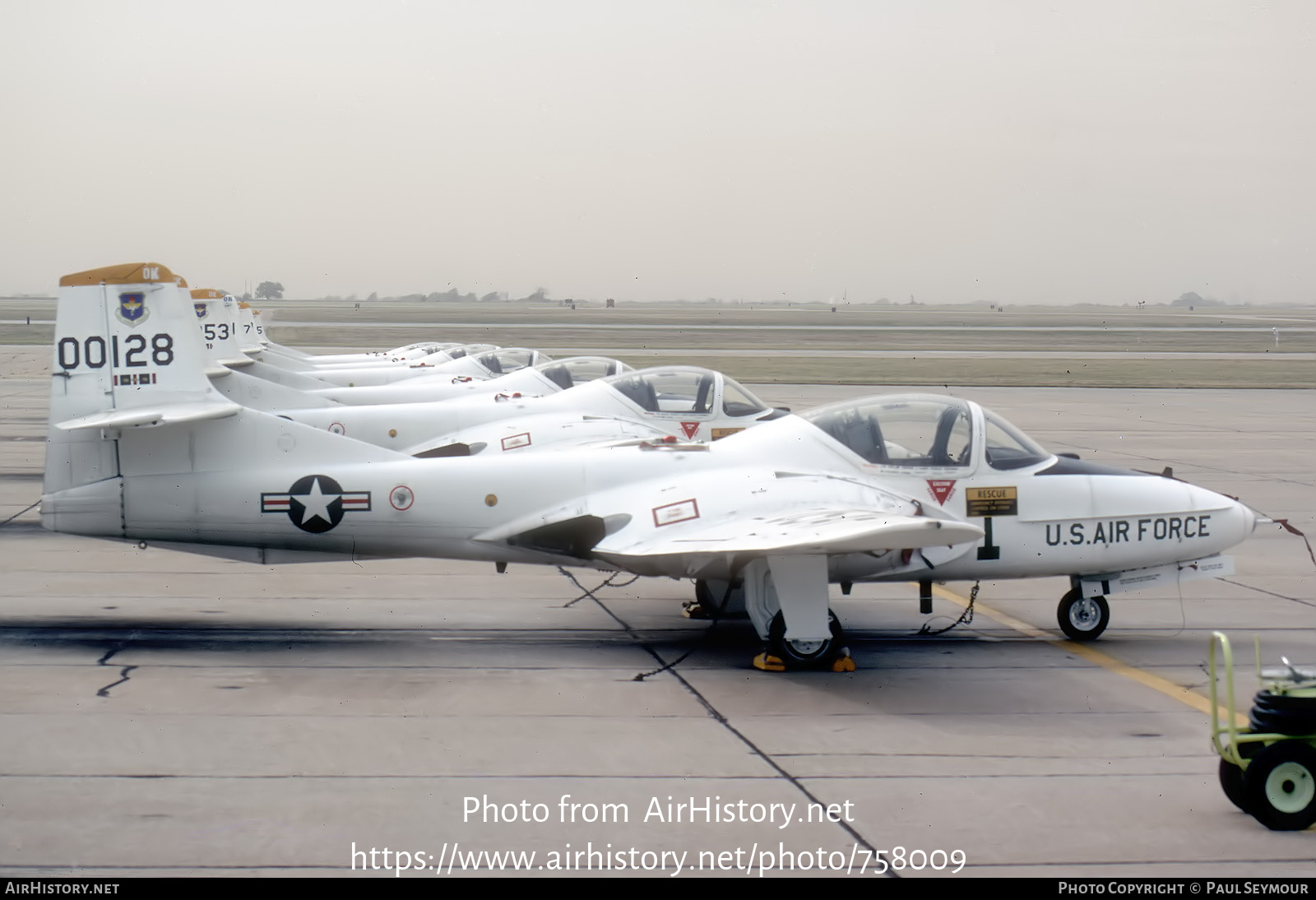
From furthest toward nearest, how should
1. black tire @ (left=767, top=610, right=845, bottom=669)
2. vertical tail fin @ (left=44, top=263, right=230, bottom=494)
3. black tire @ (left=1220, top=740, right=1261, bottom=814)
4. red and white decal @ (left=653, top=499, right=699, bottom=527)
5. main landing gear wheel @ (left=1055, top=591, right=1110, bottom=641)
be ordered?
main landing gear wheel @ (left=1055, top=591, right=1110, bottom=641)
vertical tail fin @ (left=44, top=263, right=230, bottom=494)
red and white decal @ (left=653, top=499, right=699, bottom=527)
black tire @ (left=767, top=610, right=845, bottom=669)
black tire @ (left=1220, top=740, right=1261, bottom=814)

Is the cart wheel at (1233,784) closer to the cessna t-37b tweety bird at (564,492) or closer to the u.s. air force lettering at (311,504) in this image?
the cessna t-37b tweety bird at (564,492)

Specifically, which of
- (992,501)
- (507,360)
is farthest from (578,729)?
(507,360)

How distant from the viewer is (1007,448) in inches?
463

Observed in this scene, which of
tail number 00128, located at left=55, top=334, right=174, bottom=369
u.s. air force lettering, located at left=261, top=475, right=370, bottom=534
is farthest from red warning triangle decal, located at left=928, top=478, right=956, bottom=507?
tail number 00128, located at left=55, top=334, right=174, bottom=369

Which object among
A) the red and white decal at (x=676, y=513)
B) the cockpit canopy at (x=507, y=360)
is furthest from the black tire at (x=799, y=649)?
the cockpit canopy at (x=507, y=360)

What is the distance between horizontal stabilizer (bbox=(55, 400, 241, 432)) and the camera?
11.2 metres

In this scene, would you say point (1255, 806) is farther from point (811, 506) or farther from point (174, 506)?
point (174, 506)

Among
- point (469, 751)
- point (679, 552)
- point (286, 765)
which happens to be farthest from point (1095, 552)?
point (286, 765)

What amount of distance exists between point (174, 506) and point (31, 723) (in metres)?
3.07

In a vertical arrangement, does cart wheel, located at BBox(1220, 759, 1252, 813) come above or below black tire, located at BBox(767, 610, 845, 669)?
above

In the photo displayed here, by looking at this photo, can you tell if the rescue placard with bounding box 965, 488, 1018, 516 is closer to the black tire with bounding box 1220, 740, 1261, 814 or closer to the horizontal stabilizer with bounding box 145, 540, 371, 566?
the black tire with bounding box 1220, 740, 1261, 814

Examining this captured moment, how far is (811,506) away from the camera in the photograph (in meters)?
10.9

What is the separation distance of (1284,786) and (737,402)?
987 cm

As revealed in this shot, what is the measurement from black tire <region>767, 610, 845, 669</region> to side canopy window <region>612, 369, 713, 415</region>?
5.79m
